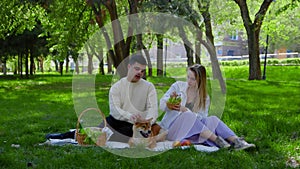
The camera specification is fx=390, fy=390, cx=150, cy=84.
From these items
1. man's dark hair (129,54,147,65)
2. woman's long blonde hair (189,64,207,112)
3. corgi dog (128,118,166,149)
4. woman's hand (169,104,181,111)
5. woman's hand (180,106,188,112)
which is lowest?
corgi dog (128,118,166,149)

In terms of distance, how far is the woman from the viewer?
5.04m

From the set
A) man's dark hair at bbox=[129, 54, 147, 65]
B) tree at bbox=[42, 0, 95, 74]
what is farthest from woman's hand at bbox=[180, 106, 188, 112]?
tree at bbox=[42, 0, 95, 74]

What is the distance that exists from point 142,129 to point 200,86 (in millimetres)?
1086

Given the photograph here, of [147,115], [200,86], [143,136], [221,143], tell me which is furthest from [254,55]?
[143,136]

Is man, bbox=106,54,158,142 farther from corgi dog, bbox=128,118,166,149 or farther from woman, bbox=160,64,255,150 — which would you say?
woman, bbox=160,64,255,150

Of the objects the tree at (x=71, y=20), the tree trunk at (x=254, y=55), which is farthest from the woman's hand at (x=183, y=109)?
the tree trunk at (x=254, y=55)

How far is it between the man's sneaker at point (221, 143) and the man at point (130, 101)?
2.80 ft

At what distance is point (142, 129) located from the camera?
16.1 ft

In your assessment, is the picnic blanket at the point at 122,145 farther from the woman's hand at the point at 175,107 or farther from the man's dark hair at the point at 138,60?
the man's dark hair at the point at 138,60

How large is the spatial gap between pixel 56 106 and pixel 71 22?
621cm

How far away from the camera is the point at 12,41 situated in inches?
920

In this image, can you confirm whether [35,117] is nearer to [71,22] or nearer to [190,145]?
[190,145]

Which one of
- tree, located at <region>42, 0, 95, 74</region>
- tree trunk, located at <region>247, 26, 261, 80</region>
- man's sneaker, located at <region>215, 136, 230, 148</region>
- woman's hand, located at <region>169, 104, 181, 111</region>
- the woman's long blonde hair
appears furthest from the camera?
tree trunk, located at <region>247, 26, 261, 80</region>

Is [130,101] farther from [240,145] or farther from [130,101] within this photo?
[240,145]
